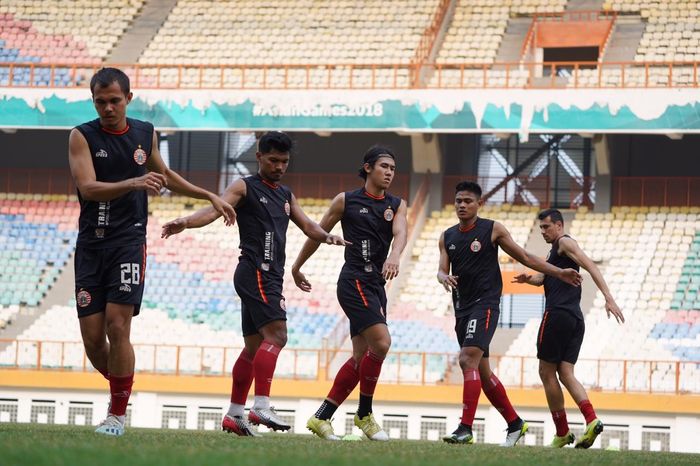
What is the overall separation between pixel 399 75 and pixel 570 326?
1822 centimetres

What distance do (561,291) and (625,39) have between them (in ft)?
62.7

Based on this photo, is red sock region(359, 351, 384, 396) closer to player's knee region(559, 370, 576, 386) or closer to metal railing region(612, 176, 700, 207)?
player's knee region(559, 370, 576, 386)

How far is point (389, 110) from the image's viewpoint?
29172mm

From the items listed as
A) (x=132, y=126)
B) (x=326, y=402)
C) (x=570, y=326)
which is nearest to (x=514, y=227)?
(x=570, y=326)

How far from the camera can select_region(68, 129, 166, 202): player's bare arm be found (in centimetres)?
861

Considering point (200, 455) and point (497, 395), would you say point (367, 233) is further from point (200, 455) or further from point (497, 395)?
point (200, 455)

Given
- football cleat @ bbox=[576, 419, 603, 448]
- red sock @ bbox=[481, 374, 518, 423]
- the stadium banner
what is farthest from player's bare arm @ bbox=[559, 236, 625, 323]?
the stadium banner

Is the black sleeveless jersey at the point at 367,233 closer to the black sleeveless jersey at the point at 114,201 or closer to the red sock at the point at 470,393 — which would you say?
the red sock at the point at 470,393

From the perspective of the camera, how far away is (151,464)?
19.3 ft

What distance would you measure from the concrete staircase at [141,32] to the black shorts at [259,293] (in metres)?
23.1

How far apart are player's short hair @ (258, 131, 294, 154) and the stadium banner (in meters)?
18.2

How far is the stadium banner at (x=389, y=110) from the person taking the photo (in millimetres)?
27938

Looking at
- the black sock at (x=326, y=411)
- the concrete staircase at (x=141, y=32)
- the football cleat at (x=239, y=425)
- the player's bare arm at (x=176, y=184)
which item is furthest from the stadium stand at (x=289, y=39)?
the player's bare arm at (x=176, y=184)

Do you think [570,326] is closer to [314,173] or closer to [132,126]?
[132,126]
